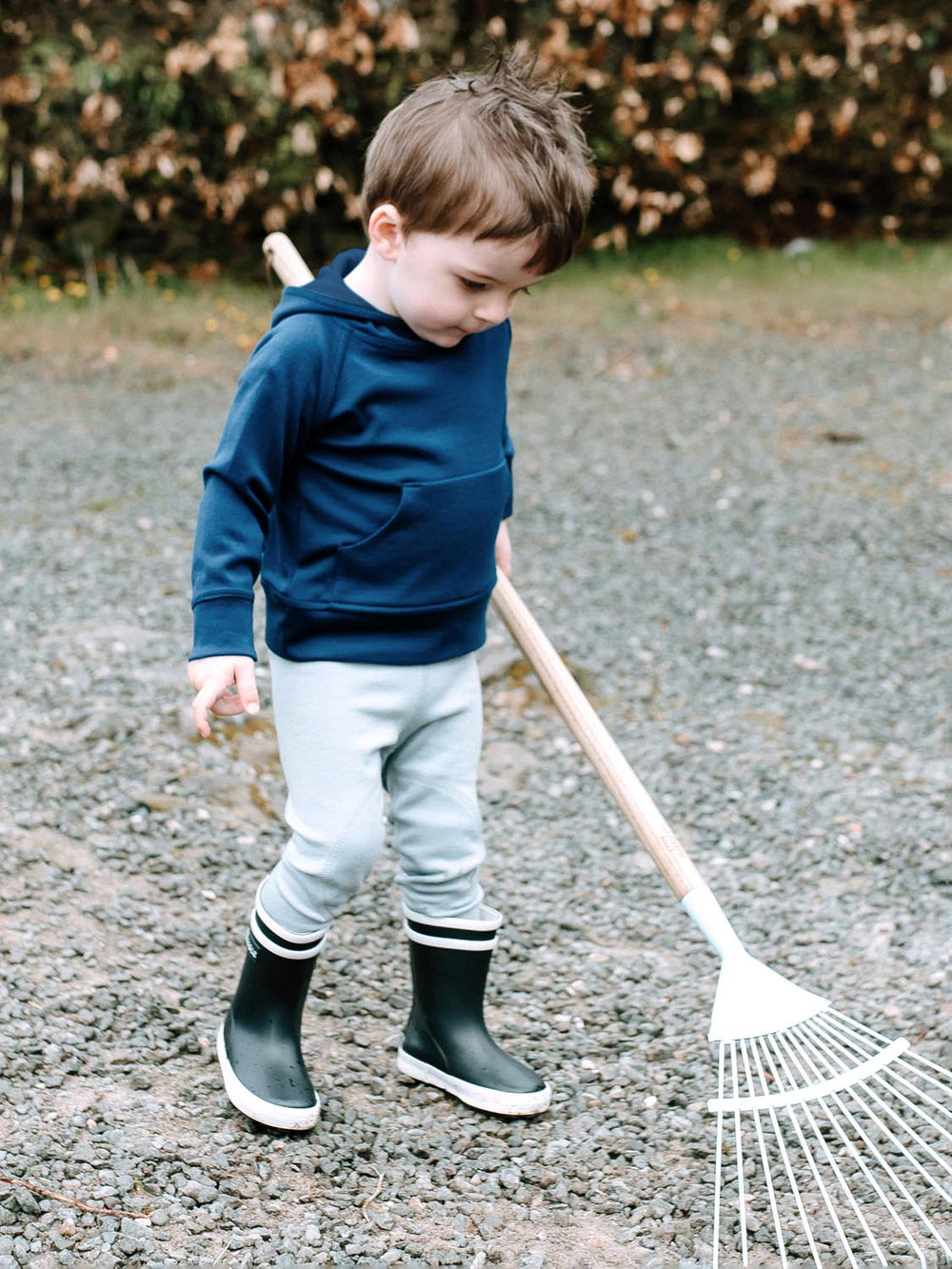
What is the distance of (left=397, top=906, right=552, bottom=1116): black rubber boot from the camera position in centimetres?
217

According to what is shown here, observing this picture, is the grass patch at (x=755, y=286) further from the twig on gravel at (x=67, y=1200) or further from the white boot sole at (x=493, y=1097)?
the twig on gravel at (x=67, y=1200)

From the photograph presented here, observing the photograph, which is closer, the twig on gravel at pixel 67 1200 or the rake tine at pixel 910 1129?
the rake tine at pixel 910 1129

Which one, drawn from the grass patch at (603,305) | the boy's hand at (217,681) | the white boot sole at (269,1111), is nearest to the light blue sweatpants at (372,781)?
the boy's hand at (217,681)

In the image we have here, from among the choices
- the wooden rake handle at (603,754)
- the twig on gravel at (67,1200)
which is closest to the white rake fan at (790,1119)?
the wooden rake handle at (603,754)

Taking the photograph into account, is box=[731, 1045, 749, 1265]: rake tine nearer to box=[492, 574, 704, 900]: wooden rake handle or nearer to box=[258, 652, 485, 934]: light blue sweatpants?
box=[492, 574, 704, 900]: wooden rake handle

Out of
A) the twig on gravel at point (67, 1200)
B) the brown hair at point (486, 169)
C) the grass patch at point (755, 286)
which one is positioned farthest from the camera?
the grass patch at point (755, 286)

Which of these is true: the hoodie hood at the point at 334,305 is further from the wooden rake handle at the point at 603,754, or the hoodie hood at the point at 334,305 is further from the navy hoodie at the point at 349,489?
the wooden rake handle at the point at 603,754

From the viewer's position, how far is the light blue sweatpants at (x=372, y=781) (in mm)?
→ 1950

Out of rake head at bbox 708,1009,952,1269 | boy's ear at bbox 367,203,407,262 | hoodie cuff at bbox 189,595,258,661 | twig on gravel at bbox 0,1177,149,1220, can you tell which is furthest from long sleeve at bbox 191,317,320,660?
rake head at bbox 708,1009,952,1269

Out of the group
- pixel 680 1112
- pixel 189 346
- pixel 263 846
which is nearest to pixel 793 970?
pixel 680 1112

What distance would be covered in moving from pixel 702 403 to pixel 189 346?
2.18 m

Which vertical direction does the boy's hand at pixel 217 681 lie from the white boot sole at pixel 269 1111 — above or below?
above

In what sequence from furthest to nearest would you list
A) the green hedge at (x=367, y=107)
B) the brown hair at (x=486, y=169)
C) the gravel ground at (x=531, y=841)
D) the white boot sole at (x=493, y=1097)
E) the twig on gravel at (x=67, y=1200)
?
Answer: the green hedge at (x=367, y=107)
the white boot sole at (x=493, y=1097)
the gravel ground at (x=531, y=841)
the twig on gravel at (x=67, y=1200)
the brown hair at (x=486, y=169)

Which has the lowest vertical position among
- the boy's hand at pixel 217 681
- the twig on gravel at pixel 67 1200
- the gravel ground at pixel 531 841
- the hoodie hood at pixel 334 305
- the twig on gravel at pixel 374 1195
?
the gravel ground at pixel 531 841
